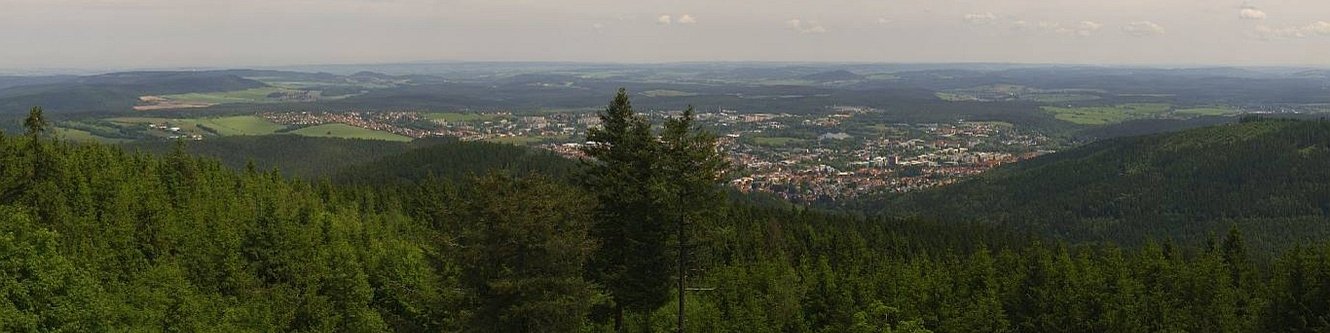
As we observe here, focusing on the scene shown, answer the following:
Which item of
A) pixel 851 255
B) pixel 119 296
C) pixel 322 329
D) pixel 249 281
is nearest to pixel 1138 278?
pixel 851 255

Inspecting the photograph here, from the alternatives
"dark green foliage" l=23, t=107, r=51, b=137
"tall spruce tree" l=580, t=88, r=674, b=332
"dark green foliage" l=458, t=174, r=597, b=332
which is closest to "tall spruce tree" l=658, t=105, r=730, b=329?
"tall spruce tree" l=580, t=88, r=674, b=332

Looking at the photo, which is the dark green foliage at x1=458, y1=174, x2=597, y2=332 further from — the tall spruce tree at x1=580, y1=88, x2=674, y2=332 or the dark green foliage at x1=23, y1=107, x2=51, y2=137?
the dark green foliage at x1=23, y1=107, x2=51, y2=137

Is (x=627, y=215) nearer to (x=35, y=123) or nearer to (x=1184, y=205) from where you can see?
(x=35, y=123)

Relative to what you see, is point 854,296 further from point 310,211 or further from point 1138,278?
point 310,211

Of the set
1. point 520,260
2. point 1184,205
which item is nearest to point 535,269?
point 520,260

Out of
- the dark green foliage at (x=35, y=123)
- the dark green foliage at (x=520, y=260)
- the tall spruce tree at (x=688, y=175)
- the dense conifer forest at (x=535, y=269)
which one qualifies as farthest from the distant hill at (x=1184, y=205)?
the dark green foliage at (x=520, y=260)

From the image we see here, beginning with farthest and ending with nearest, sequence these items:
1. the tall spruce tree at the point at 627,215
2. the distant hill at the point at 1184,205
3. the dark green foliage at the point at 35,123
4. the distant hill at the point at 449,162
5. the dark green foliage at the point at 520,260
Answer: the distant hill at the point at 1184,205, the distant hill at the point at 449,162, the dark green foliage at the point at 35,123, the tall spruce tree at the point at 627,215, the dark green foliage at the point at 520,260

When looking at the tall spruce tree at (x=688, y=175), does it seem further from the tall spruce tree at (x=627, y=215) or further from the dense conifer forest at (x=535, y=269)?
the tall spruce tree at (x=627, y=215)

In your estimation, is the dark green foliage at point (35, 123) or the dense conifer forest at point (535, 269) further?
the dark green foliage at point (35, 123)
